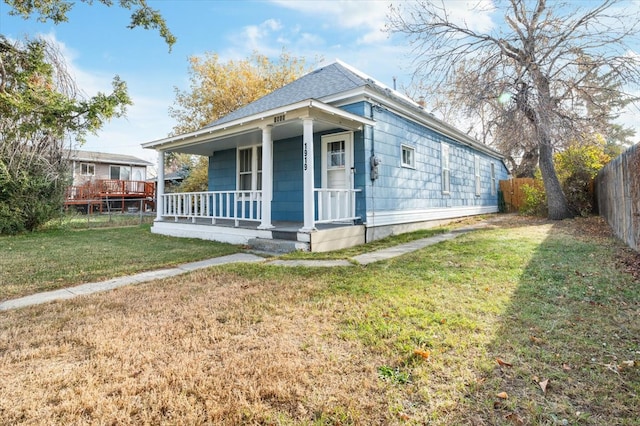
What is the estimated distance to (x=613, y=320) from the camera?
2877 millimetres

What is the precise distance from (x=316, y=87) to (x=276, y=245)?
198 inches

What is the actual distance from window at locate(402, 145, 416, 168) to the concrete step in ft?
14.4

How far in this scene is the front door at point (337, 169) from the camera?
24.5 ft

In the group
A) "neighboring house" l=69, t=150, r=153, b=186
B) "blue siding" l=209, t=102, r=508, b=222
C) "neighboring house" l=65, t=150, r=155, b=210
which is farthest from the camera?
"neighboring house" l=69, t=150, r=153, b=186

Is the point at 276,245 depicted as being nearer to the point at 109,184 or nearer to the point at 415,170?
the point at 415,170

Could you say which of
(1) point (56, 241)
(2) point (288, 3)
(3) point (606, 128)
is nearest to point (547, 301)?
(2) point (288, 3)

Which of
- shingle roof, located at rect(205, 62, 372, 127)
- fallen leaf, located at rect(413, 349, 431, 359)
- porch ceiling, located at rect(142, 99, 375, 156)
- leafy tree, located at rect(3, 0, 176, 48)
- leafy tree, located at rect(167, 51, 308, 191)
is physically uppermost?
leafy tree, located at rect(167, 51, 308, 191)

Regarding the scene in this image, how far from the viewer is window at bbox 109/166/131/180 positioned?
28.2 metres

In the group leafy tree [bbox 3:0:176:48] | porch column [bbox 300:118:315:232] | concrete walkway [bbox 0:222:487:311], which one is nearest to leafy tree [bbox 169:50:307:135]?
leafy tree [bbox 3:0:176:48]

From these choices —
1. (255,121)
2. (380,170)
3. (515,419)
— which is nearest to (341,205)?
(380,170)

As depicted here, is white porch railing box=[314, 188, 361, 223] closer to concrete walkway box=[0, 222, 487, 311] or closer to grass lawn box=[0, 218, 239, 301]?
concrete walkway box=[0, 222, 487, 311]

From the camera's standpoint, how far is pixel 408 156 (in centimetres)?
959

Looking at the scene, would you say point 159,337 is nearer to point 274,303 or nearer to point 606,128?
point 274,303

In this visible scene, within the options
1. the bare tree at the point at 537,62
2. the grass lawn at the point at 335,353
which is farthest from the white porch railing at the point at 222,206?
the bare tree at the point at 537,62
